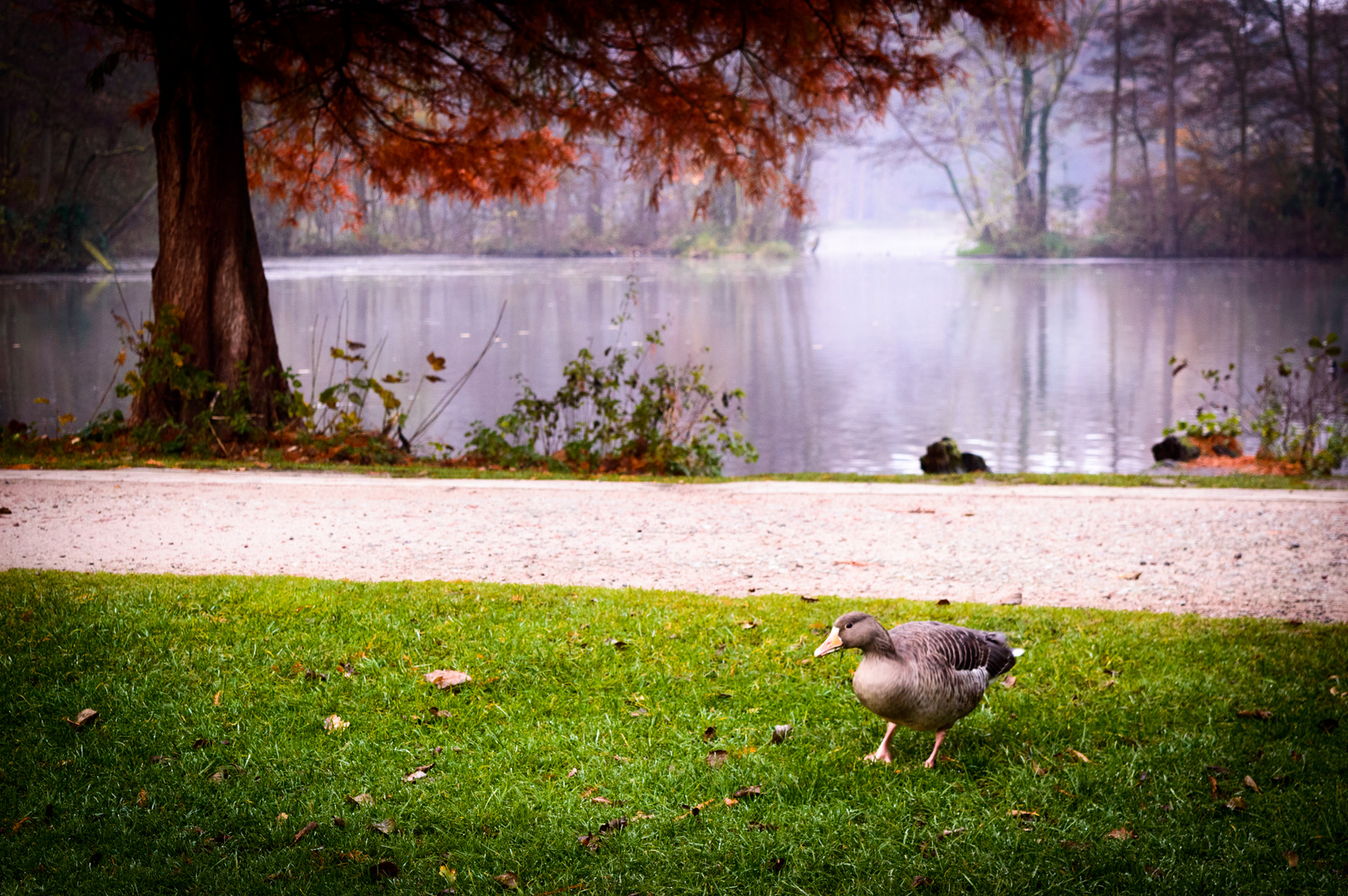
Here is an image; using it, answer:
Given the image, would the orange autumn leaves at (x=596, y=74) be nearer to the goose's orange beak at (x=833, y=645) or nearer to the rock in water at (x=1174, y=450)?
the rock in water at (x=1174, y=450)

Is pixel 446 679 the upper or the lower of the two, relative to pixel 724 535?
lower

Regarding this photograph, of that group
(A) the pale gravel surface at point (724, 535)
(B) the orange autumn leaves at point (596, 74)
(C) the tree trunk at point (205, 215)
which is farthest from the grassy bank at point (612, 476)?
(B) the orange autumn leaves at point (596, 74)

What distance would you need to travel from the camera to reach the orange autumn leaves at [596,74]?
343 inches

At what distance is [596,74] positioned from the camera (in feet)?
30.1

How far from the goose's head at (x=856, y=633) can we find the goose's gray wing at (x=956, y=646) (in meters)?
0.09

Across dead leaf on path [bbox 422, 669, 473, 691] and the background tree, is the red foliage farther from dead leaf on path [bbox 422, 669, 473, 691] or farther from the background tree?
dead leaf on path [bbox 422, 669, 473, 691]

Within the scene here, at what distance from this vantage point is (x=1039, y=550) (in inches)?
231

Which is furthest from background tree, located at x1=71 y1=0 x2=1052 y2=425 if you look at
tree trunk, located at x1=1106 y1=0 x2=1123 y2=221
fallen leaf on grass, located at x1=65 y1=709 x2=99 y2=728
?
tree trunk, located at x1=1106 y1=0 x2=1123 y2=221

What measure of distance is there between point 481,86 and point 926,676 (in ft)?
25.4

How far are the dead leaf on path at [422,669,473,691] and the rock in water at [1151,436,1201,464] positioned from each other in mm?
7251

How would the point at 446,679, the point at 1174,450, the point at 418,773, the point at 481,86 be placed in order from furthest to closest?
the point at 481,86 < the point at 1174,450 < the point at 446,679 < the point at 418,773

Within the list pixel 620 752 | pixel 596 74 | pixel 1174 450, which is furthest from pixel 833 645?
pixel 1174 450

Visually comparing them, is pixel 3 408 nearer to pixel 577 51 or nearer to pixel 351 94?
pixel 351 94

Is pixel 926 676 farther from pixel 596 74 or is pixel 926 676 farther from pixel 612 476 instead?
pixel 596 74
